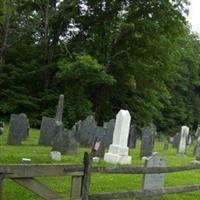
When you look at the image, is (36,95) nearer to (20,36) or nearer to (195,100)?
(20,36)

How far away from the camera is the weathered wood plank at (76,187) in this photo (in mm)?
7086

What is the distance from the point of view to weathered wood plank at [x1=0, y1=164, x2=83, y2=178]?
6.14 meters

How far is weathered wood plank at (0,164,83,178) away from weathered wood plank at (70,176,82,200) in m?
0.09

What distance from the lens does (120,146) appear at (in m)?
16.4

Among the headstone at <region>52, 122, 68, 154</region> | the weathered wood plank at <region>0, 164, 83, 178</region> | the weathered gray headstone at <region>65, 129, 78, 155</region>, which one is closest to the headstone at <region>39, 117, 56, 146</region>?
the weathered gray headstone at <region>65, 129, 78, 155</region>

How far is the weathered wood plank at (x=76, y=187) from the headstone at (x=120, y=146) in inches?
352

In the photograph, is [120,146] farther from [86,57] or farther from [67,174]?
[86,57]

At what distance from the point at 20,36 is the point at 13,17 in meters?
2.72

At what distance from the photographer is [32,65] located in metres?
36.3

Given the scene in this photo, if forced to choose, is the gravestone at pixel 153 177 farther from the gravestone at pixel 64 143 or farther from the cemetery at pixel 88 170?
the gravestone at pixel 64 143

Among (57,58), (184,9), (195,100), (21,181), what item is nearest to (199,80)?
(195,100)

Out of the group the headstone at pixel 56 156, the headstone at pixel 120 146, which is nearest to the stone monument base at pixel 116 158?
the headstone at pixel 120 146

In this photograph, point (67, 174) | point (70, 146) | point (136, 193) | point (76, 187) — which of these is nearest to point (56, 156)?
point (70, 146)

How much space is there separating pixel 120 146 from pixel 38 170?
33.0 feet
